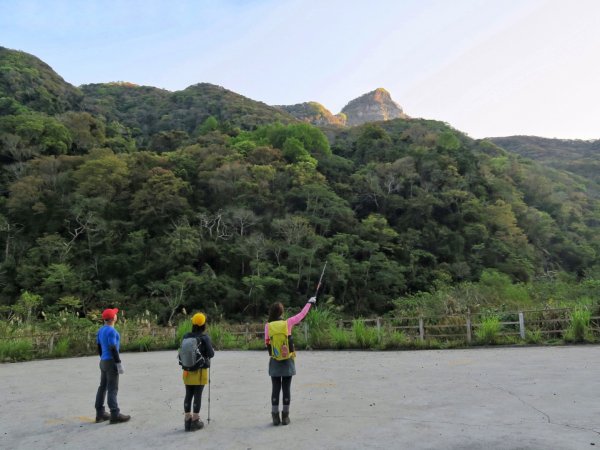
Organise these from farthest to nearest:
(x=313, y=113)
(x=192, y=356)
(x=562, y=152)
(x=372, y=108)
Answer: (x=372, y=108), (x=313, y=113), (x=562, y=152), (x=192, y=356)

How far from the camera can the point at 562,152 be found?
126m

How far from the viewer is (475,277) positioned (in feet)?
132

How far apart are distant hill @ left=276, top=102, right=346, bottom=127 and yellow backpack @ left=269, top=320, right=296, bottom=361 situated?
452ft

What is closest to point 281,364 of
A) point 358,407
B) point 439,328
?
point 358,407

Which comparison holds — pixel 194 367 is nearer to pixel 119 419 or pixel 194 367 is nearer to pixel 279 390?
pixel 279 390

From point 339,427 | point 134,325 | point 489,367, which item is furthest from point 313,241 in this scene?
point 339,427

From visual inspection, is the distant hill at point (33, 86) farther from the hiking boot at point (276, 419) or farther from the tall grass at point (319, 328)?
the hiking boot at point (276, 419)

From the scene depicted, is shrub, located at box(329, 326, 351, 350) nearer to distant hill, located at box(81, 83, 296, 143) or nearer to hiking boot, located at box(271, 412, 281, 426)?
hiking boot, located at box(271, 412, 281, 426)

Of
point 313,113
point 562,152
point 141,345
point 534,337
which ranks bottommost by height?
point 141,345

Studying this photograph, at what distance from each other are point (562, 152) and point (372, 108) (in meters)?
71.5

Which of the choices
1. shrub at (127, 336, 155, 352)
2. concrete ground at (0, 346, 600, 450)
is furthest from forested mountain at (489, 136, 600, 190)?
concrete ground at (0, 346, 600, 450)

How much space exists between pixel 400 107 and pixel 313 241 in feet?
524

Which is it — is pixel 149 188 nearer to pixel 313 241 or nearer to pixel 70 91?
pixel 313 241

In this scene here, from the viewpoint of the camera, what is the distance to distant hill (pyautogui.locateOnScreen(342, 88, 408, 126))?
17525cm
